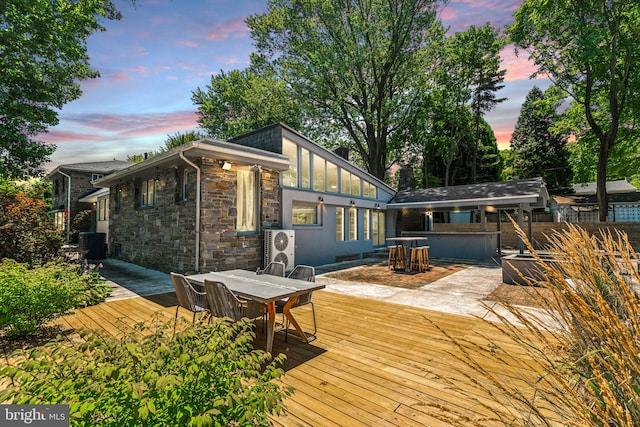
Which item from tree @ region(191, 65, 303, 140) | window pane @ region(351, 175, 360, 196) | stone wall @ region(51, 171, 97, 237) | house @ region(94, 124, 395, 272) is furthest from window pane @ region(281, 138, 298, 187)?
stone wall @ region(51, 171, 97, 237)

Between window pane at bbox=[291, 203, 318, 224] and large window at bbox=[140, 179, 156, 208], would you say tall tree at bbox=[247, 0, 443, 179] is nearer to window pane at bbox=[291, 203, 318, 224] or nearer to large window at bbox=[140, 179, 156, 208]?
window pane at bbox=[291, 203, 318, 224]

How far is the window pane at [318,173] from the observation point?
1101cm

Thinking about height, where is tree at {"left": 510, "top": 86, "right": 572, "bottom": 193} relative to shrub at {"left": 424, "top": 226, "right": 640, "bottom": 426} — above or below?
above

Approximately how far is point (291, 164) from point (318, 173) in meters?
1.48

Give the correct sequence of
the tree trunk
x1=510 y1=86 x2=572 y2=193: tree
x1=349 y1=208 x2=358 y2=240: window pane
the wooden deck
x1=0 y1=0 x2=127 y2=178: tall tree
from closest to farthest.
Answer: the wooden deck, x1=0 y1=0 x2=127 y2=178: tall tree, x1=349 y1=208 x2=358 y2=240: window pane, the tree trunk, x1=510 y1=86 x2=572 y2=193: tree

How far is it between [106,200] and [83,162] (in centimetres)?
965

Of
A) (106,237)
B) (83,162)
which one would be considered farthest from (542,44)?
(83,162)

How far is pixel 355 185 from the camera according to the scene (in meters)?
13.1

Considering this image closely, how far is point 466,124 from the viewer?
70.8ft

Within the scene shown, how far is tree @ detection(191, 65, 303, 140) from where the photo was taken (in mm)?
18969

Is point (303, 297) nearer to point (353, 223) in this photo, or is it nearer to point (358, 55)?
point (353, 223)

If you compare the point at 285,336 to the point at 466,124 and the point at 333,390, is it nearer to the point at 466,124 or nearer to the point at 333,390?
the point at 333,390

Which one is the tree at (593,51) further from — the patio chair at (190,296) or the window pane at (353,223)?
the patio chair at (190,296)

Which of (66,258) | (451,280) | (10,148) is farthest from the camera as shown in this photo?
(10,148)
